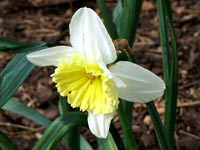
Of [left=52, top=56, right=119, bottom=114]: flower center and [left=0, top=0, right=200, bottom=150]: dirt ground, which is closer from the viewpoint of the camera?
[left=52, top=56, right=119, bottom=114]: flower center

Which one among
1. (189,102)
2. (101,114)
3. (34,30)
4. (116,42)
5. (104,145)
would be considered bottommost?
(189,102)

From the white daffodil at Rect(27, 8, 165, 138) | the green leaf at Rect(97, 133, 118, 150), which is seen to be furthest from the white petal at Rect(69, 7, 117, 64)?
the green leaf at Rect(97, 133, 118, 150)

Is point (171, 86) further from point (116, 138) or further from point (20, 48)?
point (20, 48)

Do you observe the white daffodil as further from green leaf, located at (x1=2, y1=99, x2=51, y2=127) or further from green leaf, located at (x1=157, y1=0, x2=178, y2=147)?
green leaf, located at (x1=2, y1=99, x2=51, y2=127)

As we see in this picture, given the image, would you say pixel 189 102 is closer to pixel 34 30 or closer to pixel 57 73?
pixel 34 30

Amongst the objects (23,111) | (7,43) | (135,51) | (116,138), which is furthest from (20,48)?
(135,51)

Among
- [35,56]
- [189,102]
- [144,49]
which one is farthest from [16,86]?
[144,49]
